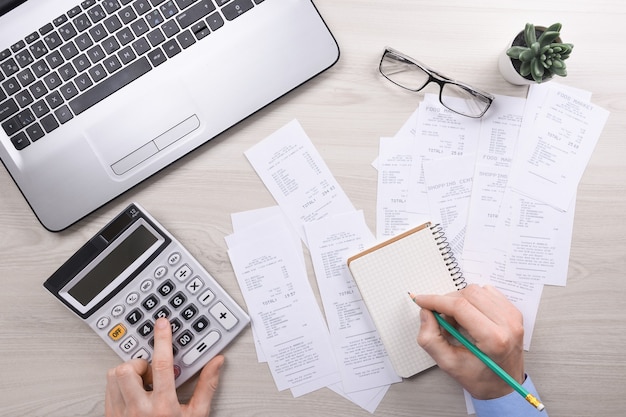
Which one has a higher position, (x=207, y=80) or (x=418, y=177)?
(x=207, y=80)


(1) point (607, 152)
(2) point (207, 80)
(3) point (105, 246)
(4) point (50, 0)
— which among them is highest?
(4) point (50, 0)

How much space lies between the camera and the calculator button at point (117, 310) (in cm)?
74

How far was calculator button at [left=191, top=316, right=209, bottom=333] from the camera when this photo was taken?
2.46 ft

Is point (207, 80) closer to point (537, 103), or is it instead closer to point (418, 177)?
point (418, 177)

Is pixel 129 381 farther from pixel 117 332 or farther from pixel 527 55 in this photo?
pixel 527 55

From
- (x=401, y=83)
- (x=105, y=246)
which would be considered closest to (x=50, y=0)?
(x=105, y=246)

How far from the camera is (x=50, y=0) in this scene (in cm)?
70

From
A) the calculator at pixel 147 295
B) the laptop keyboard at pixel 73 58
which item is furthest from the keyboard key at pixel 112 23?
the calculator at pixel 147 295

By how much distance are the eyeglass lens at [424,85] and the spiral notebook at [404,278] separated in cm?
19

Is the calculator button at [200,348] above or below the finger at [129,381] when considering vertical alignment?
below

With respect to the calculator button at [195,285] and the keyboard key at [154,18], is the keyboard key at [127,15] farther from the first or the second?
the calculator button at [195,285]

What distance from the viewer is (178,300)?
0.75 metres

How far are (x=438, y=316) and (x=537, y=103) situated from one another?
361 millimetres

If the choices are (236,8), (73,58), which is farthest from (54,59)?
(236,8)
